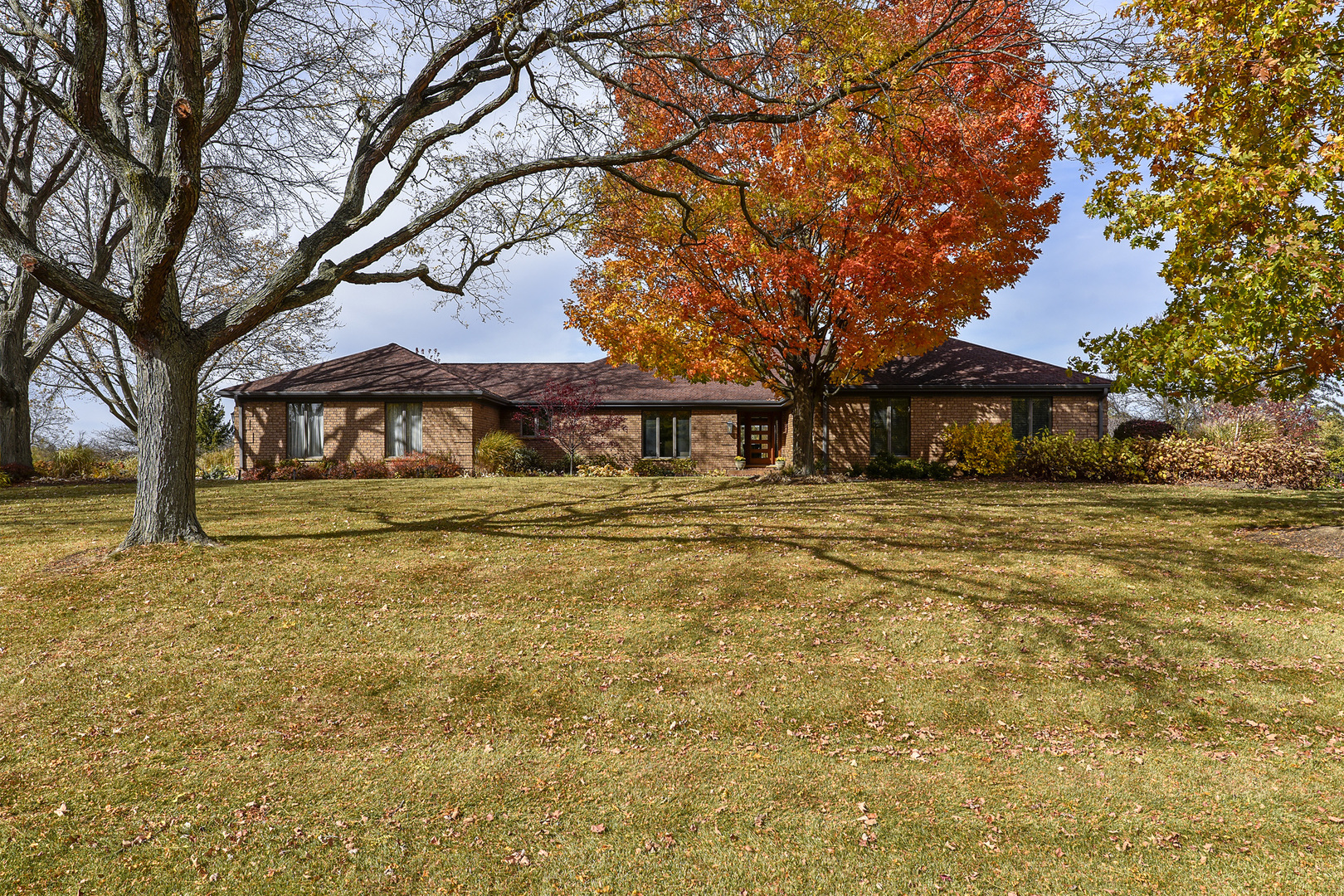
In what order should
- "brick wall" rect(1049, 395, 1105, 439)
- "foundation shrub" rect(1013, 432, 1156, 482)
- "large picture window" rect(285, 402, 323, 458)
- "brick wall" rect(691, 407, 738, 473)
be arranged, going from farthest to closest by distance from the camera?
"brick wall" rect(691, 407, 738, 473)
"large picture window" rect(285, 402, 323, 458)
"brick wall" rect(1049, 395, 1105, 439)
"foundation shrub" rect(1013, 432, 1156, 482)

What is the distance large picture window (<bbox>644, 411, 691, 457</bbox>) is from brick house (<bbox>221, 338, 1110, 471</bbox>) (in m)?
0.04

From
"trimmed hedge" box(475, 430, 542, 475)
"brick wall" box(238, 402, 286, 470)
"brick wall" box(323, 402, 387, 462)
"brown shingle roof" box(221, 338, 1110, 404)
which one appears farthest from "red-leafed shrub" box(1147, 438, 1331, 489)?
"brick wall" box(238, 402, 286, 470)

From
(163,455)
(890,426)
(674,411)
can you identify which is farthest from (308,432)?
(890,426)

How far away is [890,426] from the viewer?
2250 centimetres

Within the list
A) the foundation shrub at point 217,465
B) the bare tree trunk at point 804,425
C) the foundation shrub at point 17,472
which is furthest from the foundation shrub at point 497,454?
the foundation shrub at point 17,472

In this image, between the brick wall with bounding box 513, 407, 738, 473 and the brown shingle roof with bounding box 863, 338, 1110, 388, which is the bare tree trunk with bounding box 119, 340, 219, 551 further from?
the brown shingle roof with bounding box 863, 338, 1110, 388

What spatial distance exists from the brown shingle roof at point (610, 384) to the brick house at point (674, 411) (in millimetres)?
118

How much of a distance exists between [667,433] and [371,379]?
1021 centimetres

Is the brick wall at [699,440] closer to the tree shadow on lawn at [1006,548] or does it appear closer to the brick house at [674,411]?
the brick house at [674,411]

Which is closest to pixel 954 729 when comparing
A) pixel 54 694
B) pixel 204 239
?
pixel 54 694

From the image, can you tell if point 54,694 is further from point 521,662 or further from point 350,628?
point 521,662

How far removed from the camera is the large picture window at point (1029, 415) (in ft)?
72.3

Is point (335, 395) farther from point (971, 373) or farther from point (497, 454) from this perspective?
point (971, 373)

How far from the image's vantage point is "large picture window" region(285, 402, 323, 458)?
22.7 m
